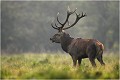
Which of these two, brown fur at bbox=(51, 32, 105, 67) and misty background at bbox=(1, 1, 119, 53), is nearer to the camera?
brown fur at bbox=(51, 32, 105, 67)

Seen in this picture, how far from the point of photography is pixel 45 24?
132ft

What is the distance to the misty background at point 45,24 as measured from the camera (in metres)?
37.2

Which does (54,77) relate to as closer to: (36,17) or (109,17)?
(109,17)

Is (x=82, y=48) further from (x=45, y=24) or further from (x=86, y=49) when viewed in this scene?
(x=45, y=24)

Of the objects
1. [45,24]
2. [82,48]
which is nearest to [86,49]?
[82,48]

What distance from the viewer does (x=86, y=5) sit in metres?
39.0

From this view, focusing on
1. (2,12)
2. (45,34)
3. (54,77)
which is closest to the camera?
(54,77)

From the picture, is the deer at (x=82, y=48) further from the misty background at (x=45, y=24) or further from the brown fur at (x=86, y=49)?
the misty background at (x=45, y=24)

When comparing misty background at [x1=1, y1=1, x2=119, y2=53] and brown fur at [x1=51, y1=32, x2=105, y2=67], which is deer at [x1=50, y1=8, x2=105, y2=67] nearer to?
brown fur at [x1=51, y1=32, x2=105, y2=67]

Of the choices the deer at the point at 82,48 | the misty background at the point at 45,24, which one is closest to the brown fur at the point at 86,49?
the deer at the point at 82,48

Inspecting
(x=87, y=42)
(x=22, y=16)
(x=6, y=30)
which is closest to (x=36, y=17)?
(x=22, y=16)

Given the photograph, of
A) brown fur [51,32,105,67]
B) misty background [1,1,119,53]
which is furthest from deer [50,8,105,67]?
misty background [1,1,119,53]

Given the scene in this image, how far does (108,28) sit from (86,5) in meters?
3.38

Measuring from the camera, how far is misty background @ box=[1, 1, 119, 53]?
37.2 m
